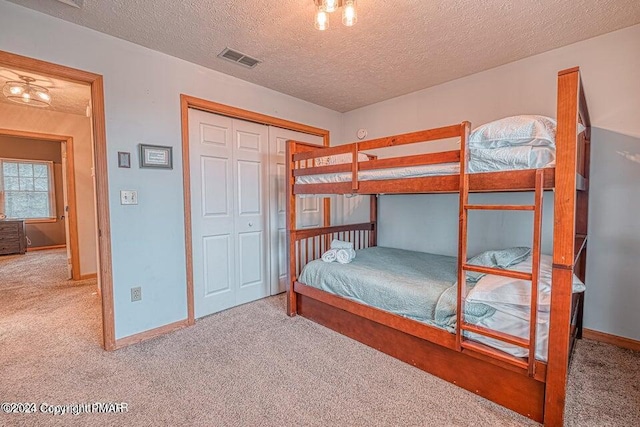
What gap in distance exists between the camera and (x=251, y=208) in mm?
3211

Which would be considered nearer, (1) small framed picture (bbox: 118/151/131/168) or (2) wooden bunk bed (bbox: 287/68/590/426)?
(2) wooden bunk bed (bbox: 287/68/590/426)

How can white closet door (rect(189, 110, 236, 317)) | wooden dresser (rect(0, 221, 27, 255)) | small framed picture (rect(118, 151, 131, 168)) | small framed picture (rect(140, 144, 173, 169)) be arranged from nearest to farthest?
small framed picture (rect(118, 151, 131, 168)) → small framed picture (rect(140, 144, 173, 169)) → white closet door (rect(189, 110, 236, 317)) → wooden dresser (rect(0, 221, 27, 255))

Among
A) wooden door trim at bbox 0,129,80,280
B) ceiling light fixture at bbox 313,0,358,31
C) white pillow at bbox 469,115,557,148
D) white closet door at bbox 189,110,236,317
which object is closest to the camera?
white pillow at bbox 469,115,557,148

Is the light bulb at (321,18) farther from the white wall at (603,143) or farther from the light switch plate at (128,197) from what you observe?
the light switch plate at (128,197)

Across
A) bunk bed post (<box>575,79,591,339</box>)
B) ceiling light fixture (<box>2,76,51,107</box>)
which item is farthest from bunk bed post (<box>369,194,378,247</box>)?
ceiling light fixture (<box>2,76,51,107</box>)

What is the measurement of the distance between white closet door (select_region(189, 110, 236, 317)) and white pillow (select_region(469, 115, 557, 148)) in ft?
7.70

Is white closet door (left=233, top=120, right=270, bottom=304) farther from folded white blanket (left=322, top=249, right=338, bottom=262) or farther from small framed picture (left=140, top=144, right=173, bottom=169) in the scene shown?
folded white blanket (left=322, top=249, right=338, bottom=262)

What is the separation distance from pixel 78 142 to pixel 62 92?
3.45 ft

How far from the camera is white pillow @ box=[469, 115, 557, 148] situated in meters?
1.43

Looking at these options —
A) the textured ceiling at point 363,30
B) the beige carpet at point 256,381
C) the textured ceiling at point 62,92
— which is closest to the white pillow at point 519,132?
the textured ceiling at point 363,30

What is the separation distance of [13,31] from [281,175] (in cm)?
235

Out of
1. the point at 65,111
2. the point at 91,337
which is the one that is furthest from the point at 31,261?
the point at 91,337

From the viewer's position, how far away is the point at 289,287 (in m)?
2.80

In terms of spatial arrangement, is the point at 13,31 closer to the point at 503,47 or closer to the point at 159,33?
the point at 159,33
